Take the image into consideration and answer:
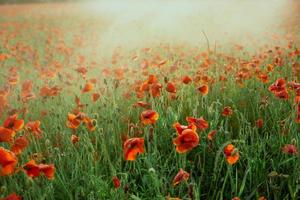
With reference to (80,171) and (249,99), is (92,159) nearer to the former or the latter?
(80,171)

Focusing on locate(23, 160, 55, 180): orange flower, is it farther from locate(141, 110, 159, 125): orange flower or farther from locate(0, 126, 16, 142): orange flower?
locate(141, 110, 159, 125): orange flower

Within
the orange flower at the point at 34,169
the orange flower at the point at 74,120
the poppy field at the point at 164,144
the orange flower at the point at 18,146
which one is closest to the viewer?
the orange flower at the point at 34,169

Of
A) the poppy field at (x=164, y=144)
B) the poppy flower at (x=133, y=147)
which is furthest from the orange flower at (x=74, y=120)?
the poppy flower at (x=133, y=147)

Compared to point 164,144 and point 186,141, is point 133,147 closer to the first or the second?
point 186,141

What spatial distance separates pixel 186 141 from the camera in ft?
4.73

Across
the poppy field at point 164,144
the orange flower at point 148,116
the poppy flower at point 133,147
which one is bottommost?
the poppy field at point 164,144

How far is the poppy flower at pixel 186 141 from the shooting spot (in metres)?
1.42

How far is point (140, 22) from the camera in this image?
1071 centimetres

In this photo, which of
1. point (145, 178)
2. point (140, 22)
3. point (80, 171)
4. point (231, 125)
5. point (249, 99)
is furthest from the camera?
point (140, 22)

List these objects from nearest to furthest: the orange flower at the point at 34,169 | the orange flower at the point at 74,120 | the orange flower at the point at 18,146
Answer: the orange flower at the point at 34,169
the orange flower at the point at 18,146
the orange flower at the point at 74,120

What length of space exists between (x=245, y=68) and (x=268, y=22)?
6.94 metres

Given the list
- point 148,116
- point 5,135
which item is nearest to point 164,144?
point 148,116

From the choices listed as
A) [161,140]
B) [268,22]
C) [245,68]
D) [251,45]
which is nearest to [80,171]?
[161,140]

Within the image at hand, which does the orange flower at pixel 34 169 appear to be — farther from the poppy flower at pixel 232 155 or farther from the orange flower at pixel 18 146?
the poppy flower at pixel 232 155
